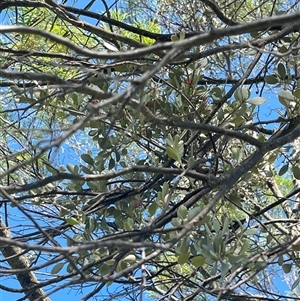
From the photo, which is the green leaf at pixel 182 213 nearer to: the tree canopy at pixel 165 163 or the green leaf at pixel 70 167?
the tree canopy at pixel 165 163

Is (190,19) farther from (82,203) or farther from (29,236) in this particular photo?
(29,236)

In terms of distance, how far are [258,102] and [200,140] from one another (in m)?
0.27

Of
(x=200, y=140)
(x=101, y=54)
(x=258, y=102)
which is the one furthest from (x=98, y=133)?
(x=101, y=54)

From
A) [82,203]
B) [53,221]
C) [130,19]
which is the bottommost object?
[82,203]

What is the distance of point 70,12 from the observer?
74.5 inches

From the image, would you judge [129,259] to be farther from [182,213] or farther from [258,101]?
A: [258,101]

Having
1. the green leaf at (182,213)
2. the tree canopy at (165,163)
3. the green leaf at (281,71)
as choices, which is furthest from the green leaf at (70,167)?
the green leaf at (281,71)

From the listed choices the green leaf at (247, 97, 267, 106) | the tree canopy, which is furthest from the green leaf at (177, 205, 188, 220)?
the green leaf at (247, 97, 267, 106)

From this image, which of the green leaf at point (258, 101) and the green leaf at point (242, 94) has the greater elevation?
the green leaf at point (242, 94)

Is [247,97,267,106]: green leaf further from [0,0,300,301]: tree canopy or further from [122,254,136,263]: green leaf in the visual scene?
[122,254,136,263]: green leaf

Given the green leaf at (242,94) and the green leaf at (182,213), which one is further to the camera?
the green leaf at (242,94)

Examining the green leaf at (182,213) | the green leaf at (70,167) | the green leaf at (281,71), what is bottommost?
the green leaf at (182,213)

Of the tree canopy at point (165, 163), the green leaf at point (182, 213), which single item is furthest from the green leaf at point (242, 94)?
the green leaf at point (182, 213)

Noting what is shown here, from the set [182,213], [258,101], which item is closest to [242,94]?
[258,101]
